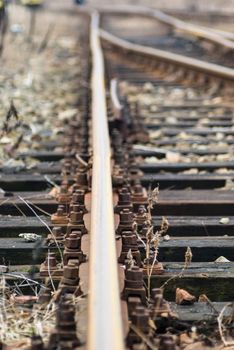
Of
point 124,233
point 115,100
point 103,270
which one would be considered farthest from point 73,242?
point 115,100

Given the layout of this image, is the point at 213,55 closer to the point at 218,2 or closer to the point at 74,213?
the point at 74,213

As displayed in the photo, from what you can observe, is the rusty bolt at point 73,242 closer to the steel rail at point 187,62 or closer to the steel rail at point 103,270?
the steel rail at point 103,270

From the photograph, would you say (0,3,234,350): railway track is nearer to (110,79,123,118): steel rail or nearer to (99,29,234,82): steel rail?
(110,79,123,118): steel rail

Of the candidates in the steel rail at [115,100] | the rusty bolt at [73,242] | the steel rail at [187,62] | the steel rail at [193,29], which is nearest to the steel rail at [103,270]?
the rusty bolt at [73,242]

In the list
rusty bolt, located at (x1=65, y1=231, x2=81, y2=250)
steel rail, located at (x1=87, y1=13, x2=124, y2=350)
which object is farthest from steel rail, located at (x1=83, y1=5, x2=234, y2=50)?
rusty bolt, located at (x1=65, y1=231, x2=81, y2=250)

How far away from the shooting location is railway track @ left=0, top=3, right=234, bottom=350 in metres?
2.44

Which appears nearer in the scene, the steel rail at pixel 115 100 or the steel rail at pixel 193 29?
the steel rail at pixel 115 100

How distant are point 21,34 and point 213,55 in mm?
5854

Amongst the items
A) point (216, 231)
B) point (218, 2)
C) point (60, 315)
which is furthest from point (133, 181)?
point (218, 2)

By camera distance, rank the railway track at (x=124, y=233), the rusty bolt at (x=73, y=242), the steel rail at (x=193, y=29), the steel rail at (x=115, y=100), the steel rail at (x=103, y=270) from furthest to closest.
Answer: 1. the steel rail at (x=193, y=29)
2. the steel rail at (x=115, y=100)
3. the rusty bolt at (x=73, y=242)
4. the railway track at (x=124, y=233)
5. the steel rail at (x=103, y=270)

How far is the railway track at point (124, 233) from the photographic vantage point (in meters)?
2.44

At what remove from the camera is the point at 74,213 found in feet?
11.1

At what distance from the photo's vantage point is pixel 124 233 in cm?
323

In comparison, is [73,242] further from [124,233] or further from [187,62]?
[187,62]
